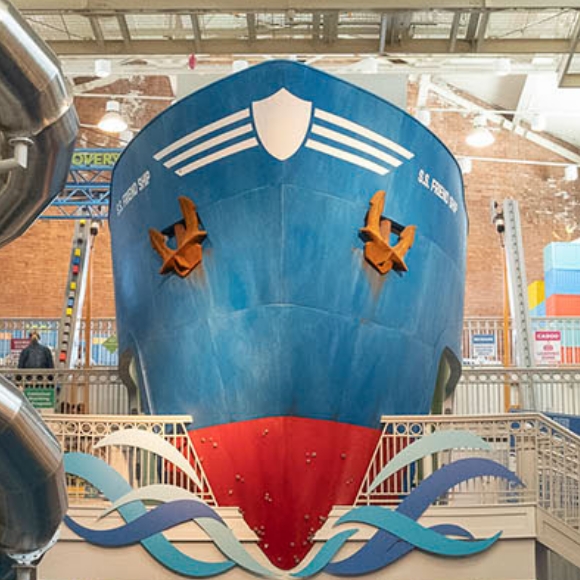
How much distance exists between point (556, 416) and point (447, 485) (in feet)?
12.1

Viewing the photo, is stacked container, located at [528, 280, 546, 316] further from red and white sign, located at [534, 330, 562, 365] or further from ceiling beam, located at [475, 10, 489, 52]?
ceiling beam, located at [475, 10, 489, 52]

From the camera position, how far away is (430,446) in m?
8.28

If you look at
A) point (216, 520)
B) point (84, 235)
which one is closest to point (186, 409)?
point (216, 520)

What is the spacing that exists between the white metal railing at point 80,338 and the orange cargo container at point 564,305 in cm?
812

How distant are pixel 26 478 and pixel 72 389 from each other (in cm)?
745

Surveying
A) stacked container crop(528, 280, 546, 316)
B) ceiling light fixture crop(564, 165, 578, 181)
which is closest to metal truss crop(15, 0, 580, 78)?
Answer: stacked container crop(528, 280, 546, 316)

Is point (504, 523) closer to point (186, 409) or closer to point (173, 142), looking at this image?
point (186, 409)

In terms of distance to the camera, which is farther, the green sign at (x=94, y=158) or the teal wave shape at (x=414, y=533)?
the green sign at (x=94, y=158)

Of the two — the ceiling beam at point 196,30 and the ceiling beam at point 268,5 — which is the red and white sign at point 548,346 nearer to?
the ceiling beam at point 268,5

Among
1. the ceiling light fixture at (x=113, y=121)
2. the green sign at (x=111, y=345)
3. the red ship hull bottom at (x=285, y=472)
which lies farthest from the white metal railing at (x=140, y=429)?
the ceiling light fixture at (x=113, y=121)

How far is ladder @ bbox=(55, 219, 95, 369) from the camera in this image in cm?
1492

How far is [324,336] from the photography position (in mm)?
8648

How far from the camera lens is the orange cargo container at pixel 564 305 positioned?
1973 centimetres

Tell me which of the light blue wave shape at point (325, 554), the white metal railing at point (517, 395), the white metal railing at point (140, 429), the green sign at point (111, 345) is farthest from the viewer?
the green sign at point (111, 345)
